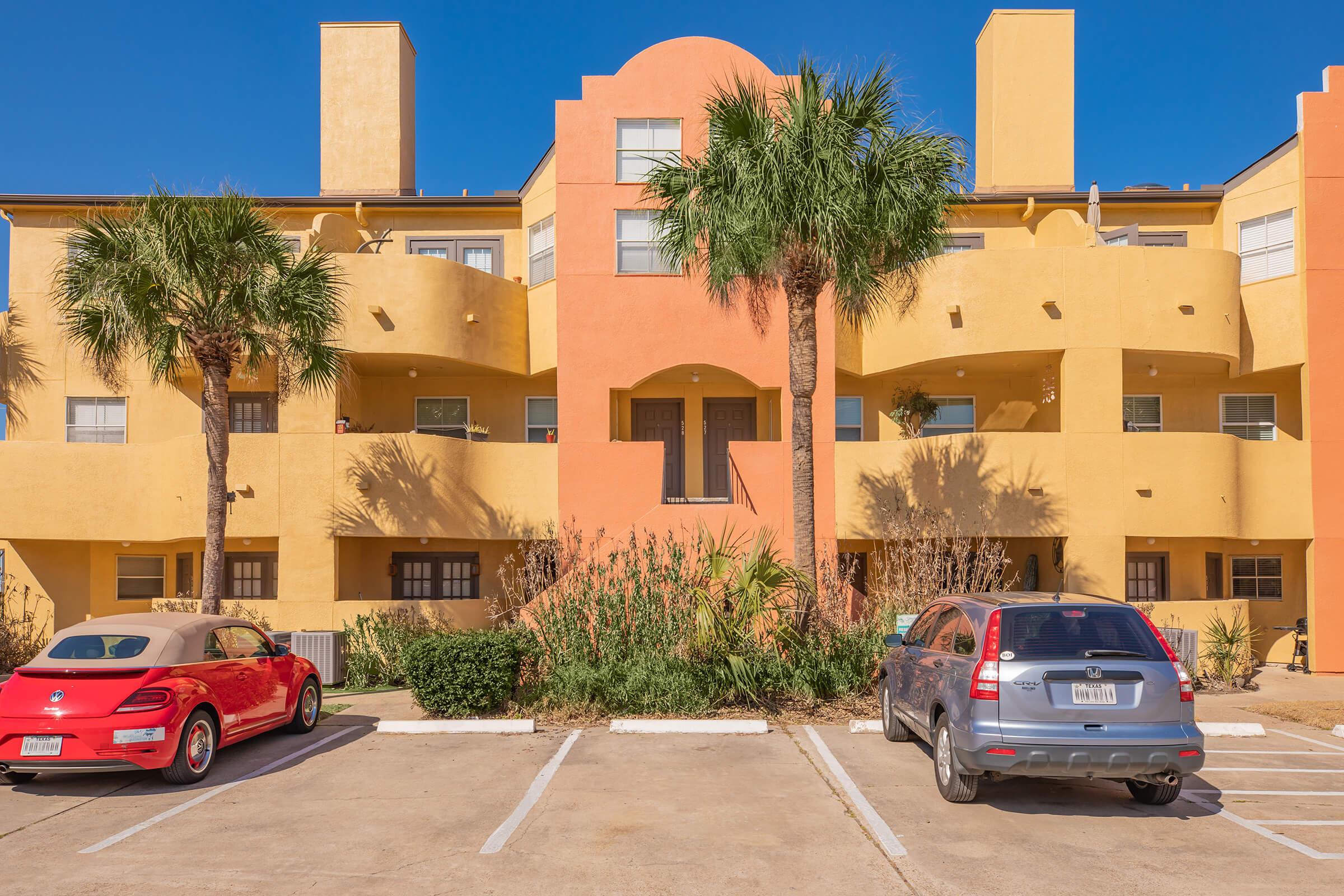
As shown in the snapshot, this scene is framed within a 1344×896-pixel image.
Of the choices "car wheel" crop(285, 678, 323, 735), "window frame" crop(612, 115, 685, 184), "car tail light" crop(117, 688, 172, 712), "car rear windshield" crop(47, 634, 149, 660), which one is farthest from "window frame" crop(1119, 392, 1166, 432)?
"car rear windshield" crop(47, 634, 149, 660)

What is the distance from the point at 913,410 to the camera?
19.0m

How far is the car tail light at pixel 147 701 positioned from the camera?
835cm

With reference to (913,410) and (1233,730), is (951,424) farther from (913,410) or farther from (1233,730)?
Result: (1233,730)

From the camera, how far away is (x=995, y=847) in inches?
270

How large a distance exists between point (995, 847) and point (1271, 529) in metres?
14.2

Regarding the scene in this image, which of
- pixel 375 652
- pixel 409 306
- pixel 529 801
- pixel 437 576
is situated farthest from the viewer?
pixel 437 576

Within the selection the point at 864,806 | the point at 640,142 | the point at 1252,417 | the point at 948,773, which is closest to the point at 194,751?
the point at 864,806

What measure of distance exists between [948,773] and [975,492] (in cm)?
986

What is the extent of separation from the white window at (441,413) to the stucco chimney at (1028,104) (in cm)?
1306

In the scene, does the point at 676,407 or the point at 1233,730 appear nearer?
the point at 1233,730

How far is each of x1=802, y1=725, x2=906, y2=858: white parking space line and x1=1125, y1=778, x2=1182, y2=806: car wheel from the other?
2152 millimetres

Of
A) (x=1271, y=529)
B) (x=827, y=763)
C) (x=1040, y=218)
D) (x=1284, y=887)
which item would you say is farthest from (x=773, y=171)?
(x=1271, y=529)

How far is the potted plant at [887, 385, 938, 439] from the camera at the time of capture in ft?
62.3

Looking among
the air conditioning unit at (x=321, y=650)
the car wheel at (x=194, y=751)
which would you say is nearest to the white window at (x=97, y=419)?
the air conditioning unit at (x=321, y=650)
